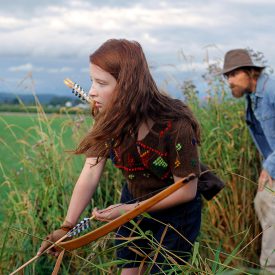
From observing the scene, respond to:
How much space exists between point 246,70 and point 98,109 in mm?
2190

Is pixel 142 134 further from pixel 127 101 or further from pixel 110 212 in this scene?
pixel 110 212

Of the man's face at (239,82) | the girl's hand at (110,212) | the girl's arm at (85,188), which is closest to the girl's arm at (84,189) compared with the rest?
the girl's arm at (85,188)

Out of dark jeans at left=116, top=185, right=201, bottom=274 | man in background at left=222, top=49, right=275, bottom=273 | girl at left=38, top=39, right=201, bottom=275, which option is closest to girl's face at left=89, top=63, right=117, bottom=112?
girl at left=38, top=39, right=201, bottom=275

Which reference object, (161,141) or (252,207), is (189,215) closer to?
(161,141)

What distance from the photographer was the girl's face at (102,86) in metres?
2.70

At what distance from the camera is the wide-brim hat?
476 cm

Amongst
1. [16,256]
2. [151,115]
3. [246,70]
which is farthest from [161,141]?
[246,70]

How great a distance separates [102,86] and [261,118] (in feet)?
7.19

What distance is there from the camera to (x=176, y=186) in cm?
198

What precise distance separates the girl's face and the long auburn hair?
0.06 feet

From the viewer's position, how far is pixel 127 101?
107 inches

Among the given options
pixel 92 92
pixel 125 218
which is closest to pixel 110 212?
pixel 125 218

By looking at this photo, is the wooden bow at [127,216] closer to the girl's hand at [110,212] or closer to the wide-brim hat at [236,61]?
the girl's hand at [110,212]

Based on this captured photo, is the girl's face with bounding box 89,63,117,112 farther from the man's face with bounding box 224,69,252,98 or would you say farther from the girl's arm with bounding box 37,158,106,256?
the man's face with bounding box 224,69,252,98
